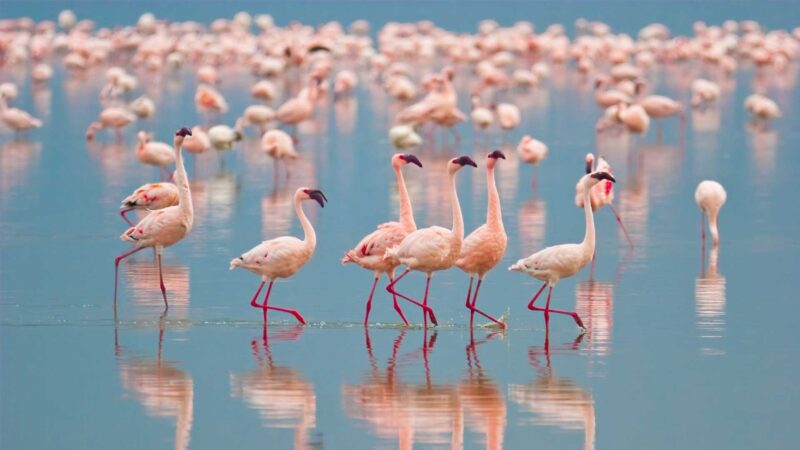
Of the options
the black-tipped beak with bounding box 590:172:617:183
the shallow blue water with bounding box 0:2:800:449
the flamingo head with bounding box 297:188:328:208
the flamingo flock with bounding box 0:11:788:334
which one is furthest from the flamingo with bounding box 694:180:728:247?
the flamingo head with bounding box 297:188:328:208

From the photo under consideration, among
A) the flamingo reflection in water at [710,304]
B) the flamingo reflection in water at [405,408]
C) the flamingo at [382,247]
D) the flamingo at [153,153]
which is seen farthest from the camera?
the flamingo at [153,153]

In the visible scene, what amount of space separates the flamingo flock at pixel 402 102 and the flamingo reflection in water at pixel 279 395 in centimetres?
112

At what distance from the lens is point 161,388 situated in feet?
29.1

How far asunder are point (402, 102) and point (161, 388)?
2177cm

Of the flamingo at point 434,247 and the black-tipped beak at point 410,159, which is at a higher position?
the black-tipped beak at point 410,159

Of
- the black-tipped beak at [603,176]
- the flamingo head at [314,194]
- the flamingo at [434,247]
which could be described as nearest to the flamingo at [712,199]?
the black-tipped beak at [603,176]

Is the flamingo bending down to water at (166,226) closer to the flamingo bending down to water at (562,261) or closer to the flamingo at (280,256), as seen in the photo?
the flamingo at (280,256)

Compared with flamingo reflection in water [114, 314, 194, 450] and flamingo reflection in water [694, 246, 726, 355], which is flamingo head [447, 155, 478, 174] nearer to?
flamingo reflection in water [694, 246, 726, 355]

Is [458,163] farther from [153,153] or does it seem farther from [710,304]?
[153,153]

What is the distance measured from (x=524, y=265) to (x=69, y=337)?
10.1 ft

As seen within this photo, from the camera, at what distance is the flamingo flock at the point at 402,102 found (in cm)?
1032

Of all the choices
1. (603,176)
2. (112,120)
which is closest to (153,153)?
(112,120)

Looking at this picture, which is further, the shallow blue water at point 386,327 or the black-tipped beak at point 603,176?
the black-tipped beak at point 603,176

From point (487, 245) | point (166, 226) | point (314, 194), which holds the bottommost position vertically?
point (487, 245)
